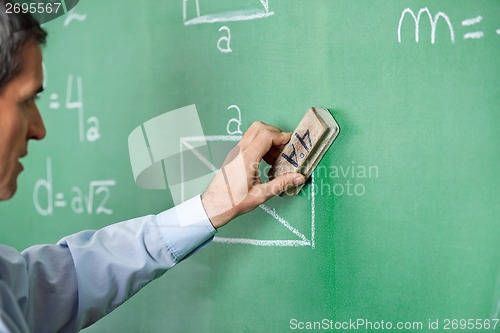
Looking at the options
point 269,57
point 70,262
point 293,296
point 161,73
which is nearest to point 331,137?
point 269,57

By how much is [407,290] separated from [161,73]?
644 millimetres

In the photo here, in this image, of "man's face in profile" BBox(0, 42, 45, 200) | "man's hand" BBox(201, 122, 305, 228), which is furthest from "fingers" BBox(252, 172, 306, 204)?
"man's face in profile" BBox(0, 42, 45, 200)

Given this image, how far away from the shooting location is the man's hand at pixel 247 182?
0.97 meters

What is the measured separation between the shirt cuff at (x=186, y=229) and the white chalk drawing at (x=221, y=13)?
345 millimetres

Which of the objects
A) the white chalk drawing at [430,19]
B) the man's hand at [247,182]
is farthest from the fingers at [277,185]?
the white chalk drawing at [430,19]

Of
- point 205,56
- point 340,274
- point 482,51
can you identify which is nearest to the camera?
point 482,51

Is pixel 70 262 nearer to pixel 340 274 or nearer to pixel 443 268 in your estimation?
pixel 340 274

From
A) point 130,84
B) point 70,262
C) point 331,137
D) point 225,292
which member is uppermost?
point 130,84

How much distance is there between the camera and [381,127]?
929mm

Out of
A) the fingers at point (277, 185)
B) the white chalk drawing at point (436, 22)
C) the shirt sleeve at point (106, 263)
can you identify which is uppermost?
the white chalk drawing at point (436, 22)

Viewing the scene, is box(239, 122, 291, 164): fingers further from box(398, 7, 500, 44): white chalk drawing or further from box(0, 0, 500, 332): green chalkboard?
box(398, 7, 500, 44): white chalk drawing

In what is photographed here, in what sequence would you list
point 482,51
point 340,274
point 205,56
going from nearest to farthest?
point 482,51
point 340,274
point 205,56

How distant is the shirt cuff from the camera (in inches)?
39.2

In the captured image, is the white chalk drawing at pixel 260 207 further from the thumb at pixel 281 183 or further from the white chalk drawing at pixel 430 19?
the white chalk drawing at pixel 430 19
